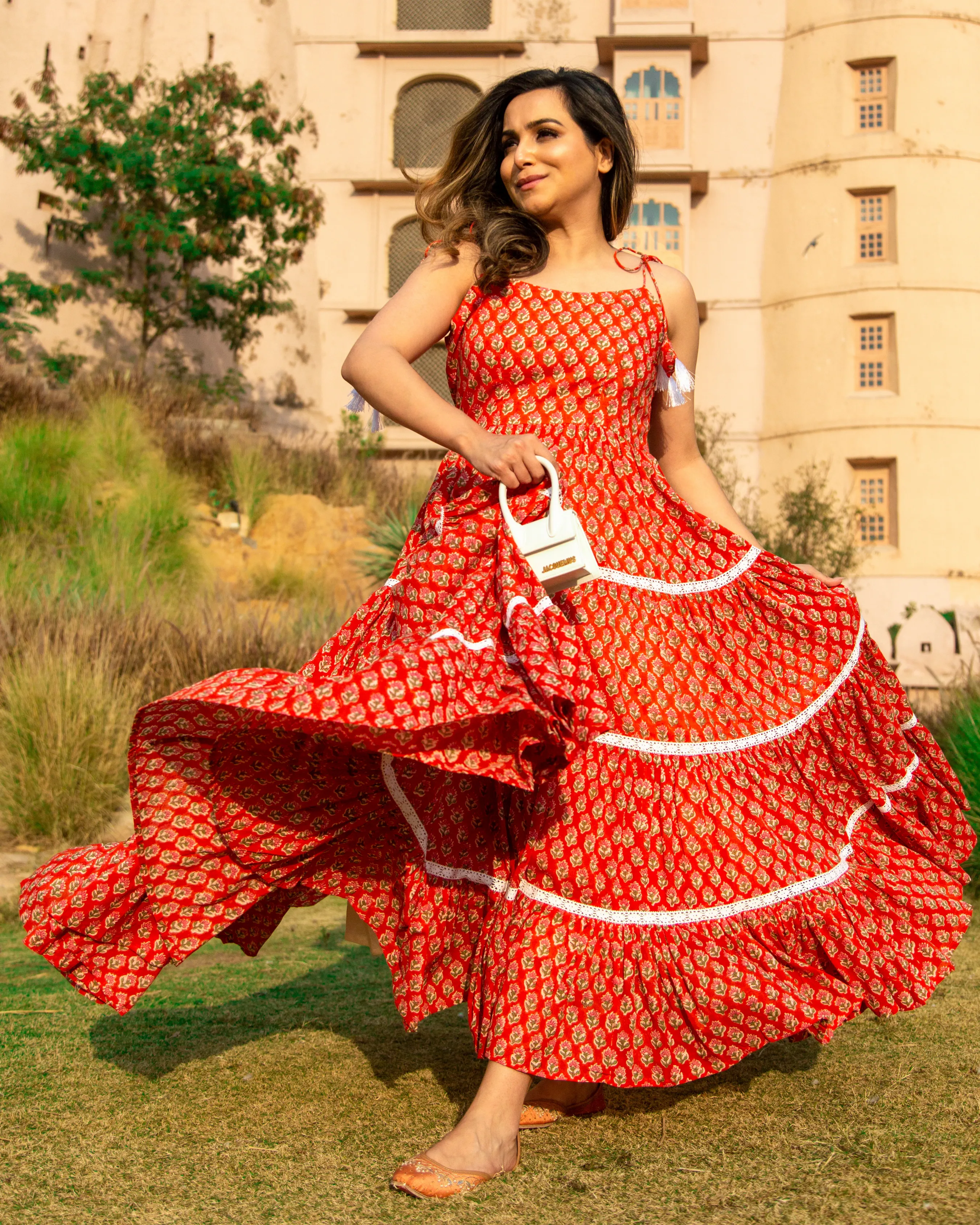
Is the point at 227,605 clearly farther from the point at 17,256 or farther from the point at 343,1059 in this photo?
the point at 17,256

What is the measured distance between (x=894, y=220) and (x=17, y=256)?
1474cm

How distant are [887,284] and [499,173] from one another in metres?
20.2

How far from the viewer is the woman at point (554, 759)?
7.07ft

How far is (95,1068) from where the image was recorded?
9.32 ft

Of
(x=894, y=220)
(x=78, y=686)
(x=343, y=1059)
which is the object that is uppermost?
(x=894, y=220)

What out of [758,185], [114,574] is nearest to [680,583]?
[114,574]

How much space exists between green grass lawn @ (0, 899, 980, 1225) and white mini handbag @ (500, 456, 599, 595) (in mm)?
1091

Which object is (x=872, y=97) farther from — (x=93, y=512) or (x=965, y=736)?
(x=965, y=736)

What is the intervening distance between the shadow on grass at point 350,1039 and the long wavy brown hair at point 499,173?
6.01 feet

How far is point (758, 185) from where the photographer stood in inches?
869

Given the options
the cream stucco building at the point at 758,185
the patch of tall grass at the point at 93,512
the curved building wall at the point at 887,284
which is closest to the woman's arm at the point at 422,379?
the patch of tall grass at the point at 93,512

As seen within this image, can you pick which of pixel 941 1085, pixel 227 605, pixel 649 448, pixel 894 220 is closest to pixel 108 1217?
pixel 941 1085

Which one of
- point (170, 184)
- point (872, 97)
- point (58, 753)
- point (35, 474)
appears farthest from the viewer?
point (872, 97)

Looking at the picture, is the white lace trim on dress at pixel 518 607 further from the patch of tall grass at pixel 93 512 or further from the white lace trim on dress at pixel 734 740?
the patch of tall grass at pixel 93 512
